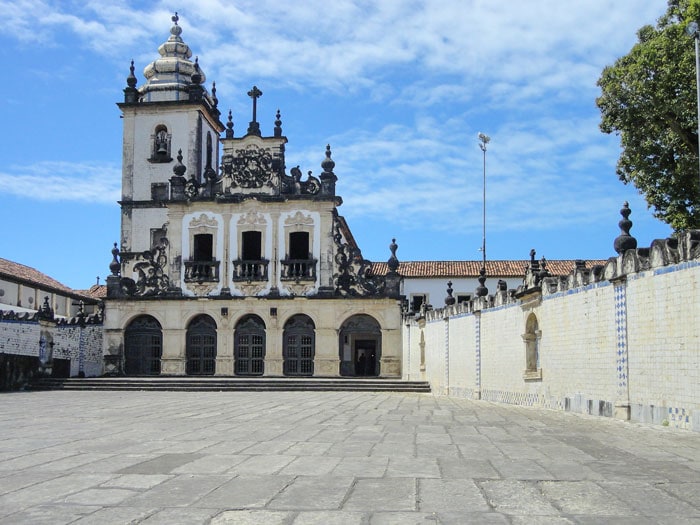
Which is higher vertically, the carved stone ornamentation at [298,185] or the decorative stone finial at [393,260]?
the carved stone ornamentation at [298,185]

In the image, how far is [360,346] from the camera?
42031 millimetres

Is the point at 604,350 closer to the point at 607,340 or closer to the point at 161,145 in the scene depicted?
the point at 607,340

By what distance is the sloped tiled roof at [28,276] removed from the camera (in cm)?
3903

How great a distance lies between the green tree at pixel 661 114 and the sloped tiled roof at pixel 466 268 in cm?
2355

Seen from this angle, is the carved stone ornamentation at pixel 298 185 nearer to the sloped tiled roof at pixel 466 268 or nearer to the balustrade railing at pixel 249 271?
the balustrade railing at pixel 249 271

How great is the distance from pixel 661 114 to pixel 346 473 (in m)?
18.9

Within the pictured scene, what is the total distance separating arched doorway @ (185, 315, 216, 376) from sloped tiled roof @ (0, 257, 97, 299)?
1047cm

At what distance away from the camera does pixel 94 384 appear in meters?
29.3

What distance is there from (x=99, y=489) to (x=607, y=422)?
28.6 feet

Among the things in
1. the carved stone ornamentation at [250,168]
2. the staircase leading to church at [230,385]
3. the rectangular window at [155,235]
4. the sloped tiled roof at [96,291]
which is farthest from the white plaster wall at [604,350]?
the sloped tiled roof at [96,291]

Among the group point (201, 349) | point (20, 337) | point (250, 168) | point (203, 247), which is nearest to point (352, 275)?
point (250, 168)

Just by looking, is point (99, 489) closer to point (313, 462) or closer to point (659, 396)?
point (313, 462)

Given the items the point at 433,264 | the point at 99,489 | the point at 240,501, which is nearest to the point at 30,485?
the point at 99,489

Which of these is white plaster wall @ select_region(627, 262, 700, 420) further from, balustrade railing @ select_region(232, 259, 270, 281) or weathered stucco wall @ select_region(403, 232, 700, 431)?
balustrade railing @ select_region(232, 259, 270, 281)
